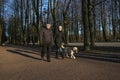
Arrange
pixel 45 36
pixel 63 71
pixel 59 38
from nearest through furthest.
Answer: pixel 63 71
pixel 45 36
pixel 59 38

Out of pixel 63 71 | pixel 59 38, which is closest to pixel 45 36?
pixel 59 38

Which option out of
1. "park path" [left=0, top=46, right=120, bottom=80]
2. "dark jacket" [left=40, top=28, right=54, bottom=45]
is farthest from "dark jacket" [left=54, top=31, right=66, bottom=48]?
"park path" [left=0, top=46, right=120, bottom=80]

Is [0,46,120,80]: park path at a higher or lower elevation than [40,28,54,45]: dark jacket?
lower

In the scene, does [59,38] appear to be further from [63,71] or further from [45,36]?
[63,71]

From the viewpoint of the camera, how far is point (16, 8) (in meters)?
71.8

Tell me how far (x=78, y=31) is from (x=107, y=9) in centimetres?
1929

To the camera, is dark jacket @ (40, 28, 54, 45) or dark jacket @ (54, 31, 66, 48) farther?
dark jacket @ (54, 31, 66, 48)

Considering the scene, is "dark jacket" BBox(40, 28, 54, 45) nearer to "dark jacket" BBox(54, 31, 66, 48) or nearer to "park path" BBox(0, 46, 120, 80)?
"dark jacket" BBox(54, 31, 66, 48)

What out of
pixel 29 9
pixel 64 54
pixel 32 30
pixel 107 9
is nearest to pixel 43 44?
pixel 64 54

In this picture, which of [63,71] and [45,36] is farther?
[45,36]

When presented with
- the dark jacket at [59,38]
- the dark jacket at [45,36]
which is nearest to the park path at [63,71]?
the dark jacket at [45,36]

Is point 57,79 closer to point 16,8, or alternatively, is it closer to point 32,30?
point 16,8

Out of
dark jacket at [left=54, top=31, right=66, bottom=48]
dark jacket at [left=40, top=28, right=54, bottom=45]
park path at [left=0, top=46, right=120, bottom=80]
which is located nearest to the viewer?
park path at [left=0, top=46, right=120, bottom=80]

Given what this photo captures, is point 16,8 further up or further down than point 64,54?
further up
